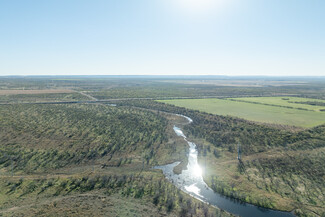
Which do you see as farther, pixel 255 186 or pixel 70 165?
pixel 70 165

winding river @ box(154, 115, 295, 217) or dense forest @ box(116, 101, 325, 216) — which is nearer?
winding river @ box(154, 115, 295, 217)

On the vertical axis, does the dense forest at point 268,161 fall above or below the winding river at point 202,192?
above

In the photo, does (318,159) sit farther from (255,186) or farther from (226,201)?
(226,201)

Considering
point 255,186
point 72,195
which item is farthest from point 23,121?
point 255,186

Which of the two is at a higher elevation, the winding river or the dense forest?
the dense forest

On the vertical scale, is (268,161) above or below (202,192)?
above

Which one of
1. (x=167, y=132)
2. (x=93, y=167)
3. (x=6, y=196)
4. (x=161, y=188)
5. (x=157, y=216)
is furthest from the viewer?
(x=167, y=132)

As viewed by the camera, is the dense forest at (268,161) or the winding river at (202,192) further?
the dense forest at (268,161)

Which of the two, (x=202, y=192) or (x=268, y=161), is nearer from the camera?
(x=202, y=192)
